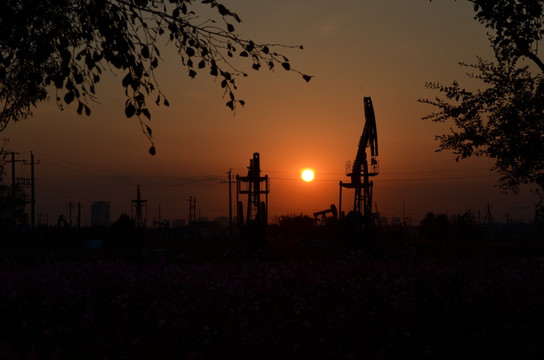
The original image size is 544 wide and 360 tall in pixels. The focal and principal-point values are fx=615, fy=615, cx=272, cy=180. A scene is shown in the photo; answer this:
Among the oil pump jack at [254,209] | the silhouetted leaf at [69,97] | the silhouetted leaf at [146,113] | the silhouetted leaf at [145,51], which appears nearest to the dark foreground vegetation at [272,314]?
the silhouetted leaf at [146,113]

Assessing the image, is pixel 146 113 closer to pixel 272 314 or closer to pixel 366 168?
pixel 272 314

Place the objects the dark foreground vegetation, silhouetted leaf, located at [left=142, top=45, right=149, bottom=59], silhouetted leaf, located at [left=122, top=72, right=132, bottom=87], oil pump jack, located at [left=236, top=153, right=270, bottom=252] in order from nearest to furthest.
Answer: silhouetted leaf, located at [left=122, top=72, right=132, bottom=87]
silhouetted leaf, located at [left=142, top=45, right=149, bottom=59]
the dark foreground vegetation
oil pump jack, located at [left=236, top=153, right=270, bottom=252]

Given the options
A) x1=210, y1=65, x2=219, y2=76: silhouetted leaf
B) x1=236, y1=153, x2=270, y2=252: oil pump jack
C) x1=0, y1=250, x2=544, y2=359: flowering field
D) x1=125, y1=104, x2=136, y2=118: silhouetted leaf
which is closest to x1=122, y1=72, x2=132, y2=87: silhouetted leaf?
x1=125, y1=104, x2=136, y2=118: silhouetted leaf

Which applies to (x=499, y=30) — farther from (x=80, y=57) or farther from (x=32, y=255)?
(x=32, y=255)

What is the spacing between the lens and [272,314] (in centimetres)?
1009

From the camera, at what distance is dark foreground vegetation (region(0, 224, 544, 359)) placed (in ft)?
28.7

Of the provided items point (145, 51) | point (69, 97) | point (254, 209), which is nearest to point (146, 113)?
point (69, 97)

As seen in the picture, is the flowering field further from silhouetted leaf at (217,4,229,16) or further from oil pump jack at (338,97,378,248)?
oil pump jack at (338,97,378,248)

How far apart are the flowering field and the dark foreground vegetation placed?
24 mm

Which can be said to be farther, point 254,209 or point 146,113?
point 254,209

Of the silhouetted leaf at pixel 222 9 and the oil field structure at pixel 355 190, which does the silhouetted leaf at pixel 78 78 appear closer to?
the silhouetted leaf at pixel 222 9

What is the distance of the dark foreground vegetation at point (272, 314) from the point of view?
873cm

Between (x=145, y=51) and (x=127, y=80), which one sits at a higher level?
(x=145, y=51)

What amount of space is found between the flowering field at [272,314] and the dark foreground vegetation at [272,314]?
0.02 meters
